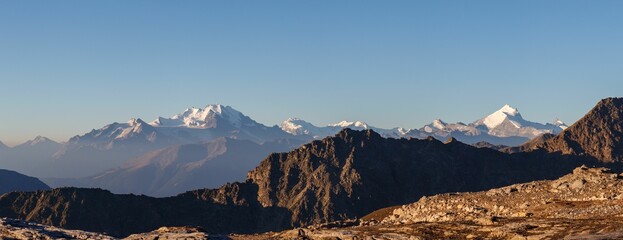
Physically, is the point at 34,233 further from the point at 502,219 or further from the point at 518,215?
the point at 518,215

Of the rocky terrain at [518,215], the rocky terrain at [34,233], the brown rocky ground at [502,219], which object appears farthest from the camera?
the rocky terrain at [34,233]

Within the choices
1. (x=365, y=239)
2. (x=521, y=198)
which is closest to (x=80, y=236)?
(x=365, y=239)

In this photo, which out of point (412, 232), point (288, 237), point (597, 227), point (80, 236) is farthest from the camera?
point (80, 236)

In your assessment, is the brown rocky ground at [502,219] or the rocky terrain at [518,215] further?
the brown rocky ground at [502,219]

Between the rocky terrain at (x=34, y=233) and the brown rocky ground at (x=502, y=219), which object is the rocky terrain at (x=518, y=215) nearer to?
the brown rocky ground at (x=502, y=219)

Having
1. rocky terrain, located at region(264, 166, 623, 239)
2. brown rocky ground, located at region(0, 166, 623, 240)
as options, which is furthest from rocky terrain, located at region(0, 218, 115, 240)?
rocky terrain, located at region(264, 166, 623, 239)

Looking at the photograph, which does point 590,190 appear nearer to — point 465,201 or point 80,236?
point 465,201

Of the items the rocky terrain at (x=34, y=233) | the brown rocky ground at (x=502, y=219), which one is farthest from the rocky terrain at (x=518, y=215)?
the rocky terrain at (x=34, y=233)

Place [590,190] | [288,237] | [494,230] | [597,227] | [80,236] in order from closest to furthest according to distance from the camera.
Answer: [597,227] < [494,230] < [288,237] < [80,236] < [590,190]

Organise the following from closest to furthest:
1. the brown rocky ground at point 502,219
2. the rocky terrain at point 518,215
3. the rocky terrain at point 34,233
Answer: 1. the rocky terrain at point 518,215
2. the brown rocky ground at point 502,219
3. the rocky terrain at point 34,233

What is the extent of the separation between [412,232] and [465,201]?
33754 millimetres

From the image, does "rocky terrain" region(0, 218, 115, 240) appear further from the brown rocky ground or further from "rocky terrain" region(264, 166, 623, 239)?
"rocky terrain" region(264, 166, 623, 239)

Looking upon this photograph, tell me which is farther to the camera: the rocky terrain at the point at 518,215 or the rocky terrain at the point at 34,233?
the rocky terrain at the point at 34,233

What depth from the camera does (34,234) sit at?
6309 cm
